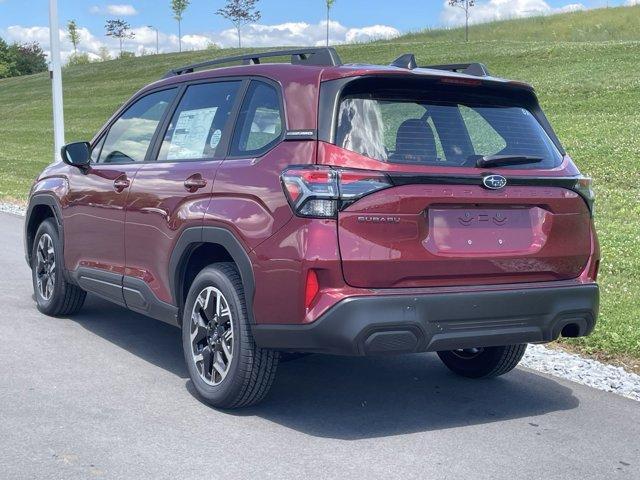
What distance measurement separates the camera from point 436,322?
Result: 14.5 feet

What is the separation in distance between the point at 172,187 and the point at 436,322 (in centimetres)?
186

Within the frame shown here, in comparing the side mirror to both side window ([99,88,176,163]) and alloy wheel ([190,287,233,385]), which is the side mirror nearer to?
side window ([99,88,176,163])

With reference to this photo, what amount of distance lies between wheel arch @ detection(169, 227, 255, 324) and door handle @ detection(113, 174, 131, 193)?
2.85ft

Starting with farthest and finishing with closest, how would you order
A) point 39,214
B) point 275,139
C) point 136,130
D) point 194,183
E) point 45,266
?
point 39,214 < point 45,266 < point 136,130 < point 194,183 < point 275,139

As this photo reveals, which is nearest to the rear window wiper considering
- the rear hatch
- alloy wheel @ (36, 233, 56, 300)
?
the rear hatch

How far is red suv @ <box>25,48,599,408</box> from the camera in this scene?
4.31m

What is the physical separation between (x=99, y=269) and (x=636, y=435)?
3.64m

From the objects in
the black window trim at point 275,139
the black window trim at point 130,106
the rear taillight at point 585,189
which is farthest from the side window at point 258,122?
the rear taillight at point 585,189

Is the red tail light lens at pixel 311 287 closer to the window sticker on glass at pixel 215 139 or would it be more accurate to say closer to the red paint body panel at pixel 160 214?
the red paint body panel at pixel 160 214

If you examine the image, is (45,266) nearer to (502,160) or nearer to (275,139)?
(275,139)

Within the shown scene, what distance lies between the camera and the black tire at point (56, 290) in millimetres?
6996

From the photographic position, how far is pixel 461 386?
5633mm

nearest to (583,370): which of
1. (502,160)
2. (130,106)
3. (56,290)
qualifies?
(502,160)

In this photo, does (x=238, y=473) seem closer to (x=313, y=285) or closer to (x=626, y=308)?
(x=313, y=285)
